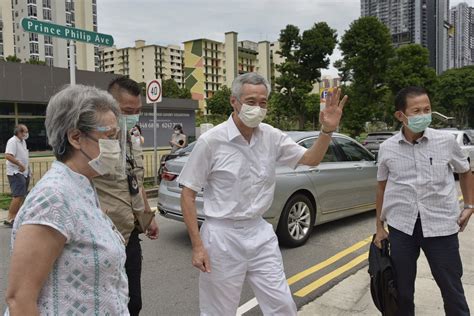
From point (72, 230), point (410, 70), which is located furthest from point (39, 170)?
point (410, 70)

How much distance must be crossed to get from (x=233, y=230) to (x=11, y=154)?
617cm

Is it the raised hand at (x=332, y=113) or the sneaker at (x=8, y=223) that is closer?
the raised hand at (x=332, y=113)

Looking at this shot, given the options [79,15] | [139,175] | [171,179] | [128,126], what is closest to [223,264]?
[139,175]

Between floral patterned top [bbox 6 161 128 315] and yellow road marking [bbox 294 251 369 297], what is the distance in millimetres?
2999

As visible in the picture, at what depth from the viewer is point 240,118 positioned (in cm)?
265

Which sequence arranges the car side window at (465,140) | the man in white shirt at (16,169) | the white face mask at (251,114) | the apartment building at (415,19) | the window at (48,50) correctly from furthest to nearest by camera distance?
the window at (48,50) → the apartment building at (415,19) → the car side window at (465,140) → the man in white shirt at (16,169) → the white face mask at (251,114)

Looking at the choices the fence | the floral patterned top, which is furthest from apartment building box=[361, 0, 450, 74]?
the floral patterned top

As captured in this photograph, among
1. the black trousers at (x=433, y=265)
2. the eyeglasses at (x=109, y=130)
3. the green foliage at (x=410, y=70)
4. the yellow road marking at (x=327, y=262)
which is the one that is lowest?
the yellow road marking at (x=327, y=262)

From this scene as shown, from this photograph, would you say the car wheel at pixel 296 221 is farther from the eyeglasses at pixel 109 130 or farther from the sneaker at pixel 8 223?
the sneaker at pixel 8 223

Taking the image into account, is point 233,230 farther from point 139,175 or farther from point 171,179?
point 171,179

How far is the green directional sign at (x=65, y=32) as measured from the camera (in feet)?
22.0

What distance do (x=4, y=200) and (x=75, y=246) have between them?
9.02 metres

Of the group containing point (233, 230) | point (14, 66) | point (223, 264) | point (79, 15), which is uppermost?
point (79, 15)

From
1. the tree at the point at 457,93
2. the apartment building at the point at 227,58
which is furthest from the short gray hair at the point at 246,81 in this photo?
the apartment building at the point at 227,58
